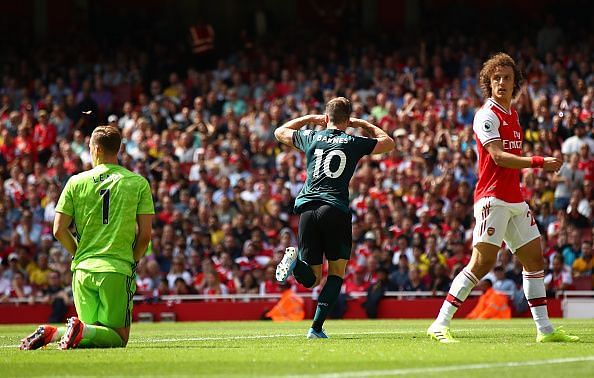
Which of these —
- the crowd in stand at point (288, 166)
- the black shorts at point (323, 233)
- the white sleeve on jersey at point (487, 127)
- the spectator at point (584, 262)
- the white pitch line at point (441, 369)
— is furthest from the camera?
the crowd in stand at point (288, 166)

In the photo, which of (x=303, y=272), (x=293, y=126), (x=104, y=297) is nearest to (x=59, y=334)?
(x=104, y=297)

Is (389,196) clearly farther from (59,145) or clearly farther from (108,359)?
(108,359)

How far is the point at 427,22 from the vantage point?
30.7 metres

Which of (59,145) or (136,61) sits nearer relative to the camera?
(59,145)

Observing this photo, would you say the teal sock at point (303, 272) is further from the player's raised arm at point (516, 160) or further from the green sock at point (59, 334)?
the green sock at point (59, 334)

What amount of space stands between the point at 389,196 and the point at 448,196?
1.13 metres

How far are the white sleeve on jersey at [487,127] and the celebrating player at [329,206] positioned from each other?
3.85 ft

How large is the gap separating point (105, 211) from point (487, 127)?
3.54 metres

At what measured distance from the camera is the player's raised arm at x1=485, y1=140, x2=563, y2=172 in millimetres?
10180

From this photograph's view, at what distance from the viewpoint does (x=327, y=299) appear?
1161 centimetres

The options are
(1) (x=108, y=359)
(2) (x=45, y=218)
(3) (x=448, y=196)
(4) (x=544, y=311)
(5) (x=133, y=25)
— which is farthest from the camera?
(5) (x=133, y=25)

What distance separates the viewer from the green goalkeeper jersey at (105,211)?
1059 cm

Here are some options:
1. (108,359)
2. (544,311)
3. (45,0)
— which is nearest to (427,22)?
(45,0)

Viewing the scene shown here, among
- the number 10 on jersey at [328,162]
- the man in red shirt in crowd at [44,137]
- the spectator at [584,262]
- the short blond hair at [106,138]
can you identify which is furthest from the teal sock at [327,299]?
the man in red shirt in crowd at [44,137]
